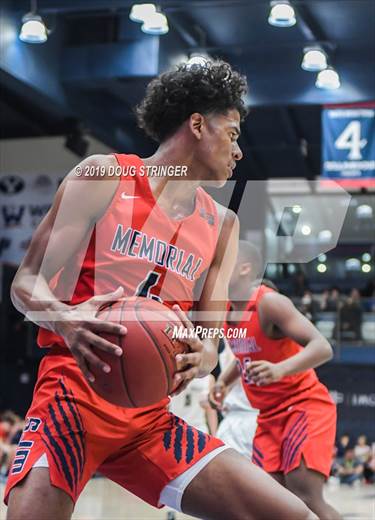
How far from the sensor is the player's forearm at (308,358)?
13.9 ft

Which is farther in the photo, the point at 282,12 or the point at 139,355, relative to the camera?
the point at 282,12

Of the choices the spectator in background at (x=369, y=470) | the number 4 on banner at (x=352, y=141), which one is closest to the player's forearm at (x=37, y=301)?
the number 4 on banner at (x=352, y=141)

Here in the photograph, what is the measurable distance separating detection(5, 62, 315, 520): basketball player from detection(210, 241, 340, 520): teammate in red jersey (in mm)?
1574

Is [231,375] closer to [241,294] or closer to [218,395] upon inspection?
[218,395]

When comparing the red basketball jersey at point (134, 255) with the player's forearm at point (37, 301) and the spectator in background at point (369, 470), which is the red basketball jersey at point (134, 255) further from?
the spectator in background at point (369, 470)

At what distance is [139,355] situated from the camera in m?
2.35

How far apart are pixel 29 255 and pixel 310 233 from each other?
10.2 ft

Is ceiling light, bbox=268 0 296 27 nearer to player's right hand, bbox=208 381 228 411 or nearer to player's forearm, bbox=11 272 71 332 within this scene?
player's right hand, bbox=208 381 228 411

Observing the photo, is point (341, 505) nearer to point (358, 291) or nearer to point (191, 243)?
point (358, 291)

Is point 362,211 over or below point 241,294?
below

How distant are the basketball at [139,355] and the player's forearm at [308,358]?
1882mm

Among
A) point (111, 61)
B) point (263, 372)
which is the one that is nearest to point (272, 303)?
point (263, 372)

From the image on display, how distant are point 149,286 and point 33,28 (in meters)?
7.11

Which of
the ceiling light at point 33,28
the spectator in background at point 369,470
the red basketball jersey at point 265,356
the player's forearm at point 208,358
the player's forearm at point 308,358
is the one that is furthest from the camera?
the spectator in background at point 369,470
